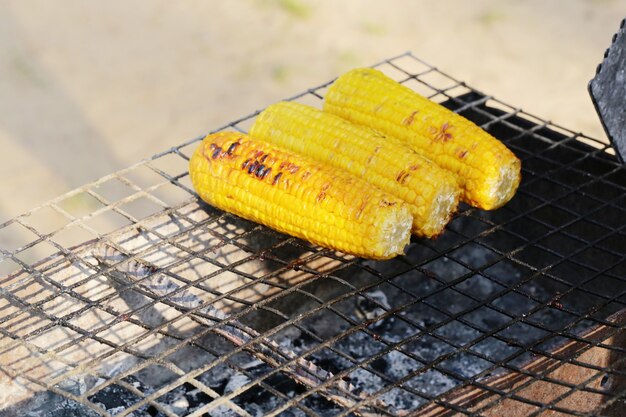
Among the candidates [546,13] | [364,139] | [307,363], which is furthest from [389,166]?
[546,13]

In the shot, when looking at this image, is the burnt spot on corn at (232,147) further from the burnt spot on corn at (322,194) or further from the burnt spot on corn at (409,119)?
the burnt spot on corn at (409,119)

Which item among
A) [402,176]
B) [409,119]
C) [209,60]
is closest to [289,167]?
[402,176]

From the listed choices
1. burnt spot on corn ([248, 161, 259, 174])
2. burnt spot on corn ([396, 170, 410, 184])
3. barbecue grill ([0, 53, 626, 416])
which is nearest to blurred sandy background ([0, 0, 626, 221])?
barbecue grill ([0, 53, 626, 416])

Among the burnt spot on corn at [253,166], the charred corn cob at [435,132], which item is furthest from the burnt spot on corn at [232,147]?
the charred corn cob at [435,132]

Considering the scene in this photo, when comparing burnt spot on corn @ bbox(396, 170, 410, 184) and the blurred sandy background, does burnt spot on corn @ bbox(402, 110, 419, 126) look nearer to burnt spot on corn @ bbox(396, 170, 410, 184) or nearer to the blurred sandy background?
burnt spot on corn @ bbox(396, 170, 410, 184)

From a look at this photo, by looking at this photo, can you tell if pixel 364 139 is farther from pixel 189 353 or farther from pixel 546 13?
pixel 546 13

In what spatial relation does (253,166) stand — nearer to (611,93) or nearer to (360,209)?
(360,209)
